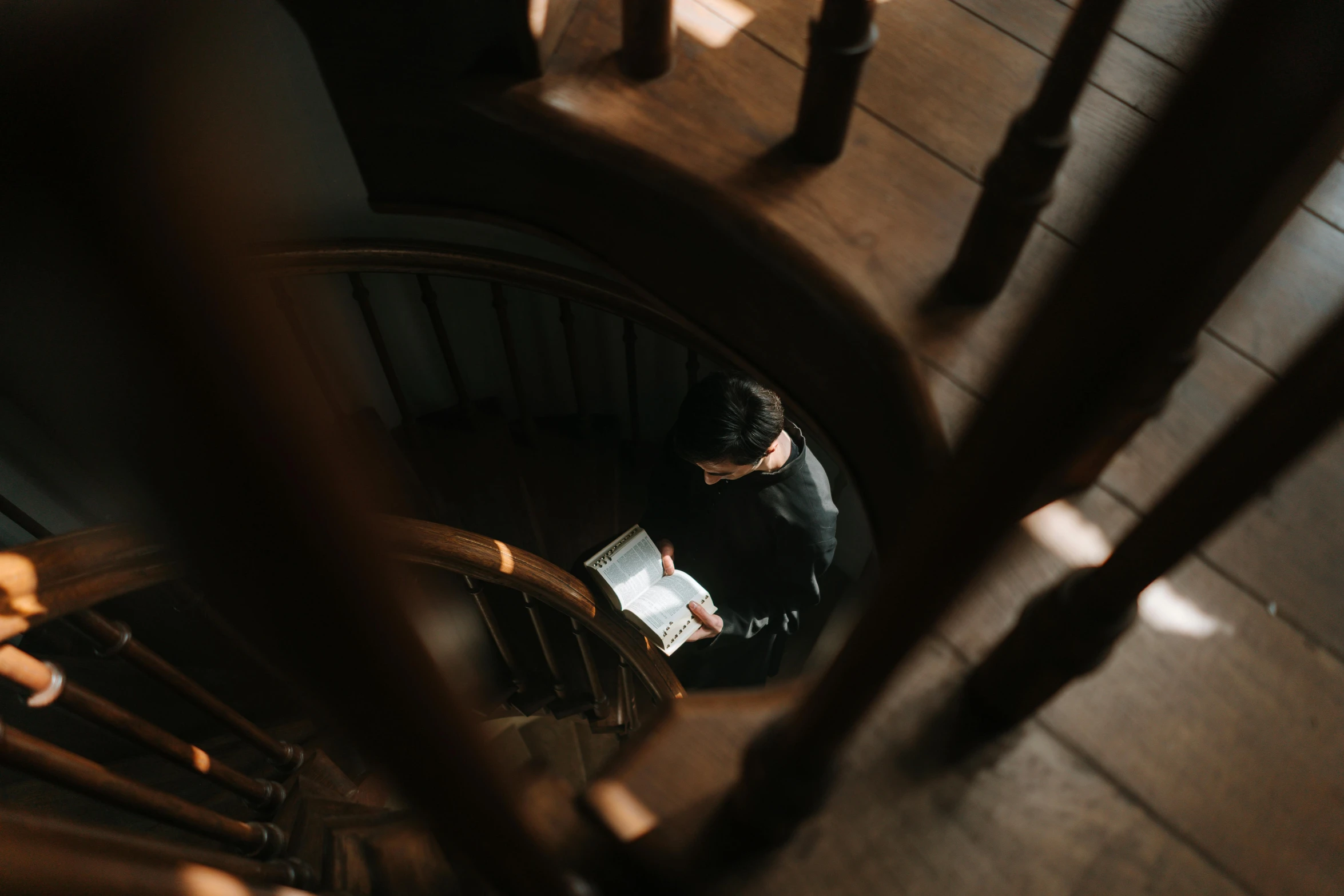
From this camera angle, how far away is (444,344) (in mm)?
2420

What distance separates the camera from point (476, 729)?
1.30 feet

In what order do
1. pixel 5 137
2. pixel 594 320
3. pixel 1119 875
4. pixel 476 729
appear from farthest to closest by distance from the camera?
pixel 594 320, pixel 1119 875, pixel 476 729, pixel 5 137

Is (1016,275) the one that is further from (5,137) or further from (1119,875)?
(5,137)

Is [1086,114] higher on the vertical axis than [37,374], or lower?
lower

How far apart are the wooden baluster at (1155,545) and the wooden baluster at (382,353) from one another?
6.61 feet

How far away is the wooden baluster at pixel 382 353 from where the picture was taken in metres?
2.25

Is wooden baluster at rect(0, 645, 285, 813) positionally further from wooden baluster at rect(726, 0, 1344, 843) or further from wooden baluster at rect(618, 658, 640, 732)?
wooden baluster at rect(618, 658, 640, 732)

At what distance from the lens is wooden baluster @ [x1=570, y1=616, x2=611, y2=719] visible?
98.1 inches

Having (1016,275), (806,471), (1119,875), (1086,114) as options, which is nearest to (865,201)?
(1016,275)

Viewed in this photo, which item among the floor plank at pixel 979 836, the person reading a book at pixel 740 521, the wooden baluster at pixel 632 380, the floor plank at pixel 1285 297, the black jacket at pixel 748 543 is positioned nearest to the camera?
the floor plank at pixel 979 836

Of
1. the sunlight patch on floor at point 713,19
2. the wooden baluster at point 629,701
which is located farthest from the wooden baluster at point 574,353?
the sunlight patch on floor at point 713,19

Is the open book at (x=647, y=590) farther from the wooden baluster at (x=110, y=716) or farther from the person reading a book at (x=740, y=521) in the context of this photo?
the wooden baluster at (x=110, y=716)

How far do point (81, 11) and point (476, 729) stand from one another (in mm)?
340

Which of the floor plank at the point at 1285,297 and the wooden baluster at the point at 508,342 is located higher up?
the floor plank at the point at 1285,297
